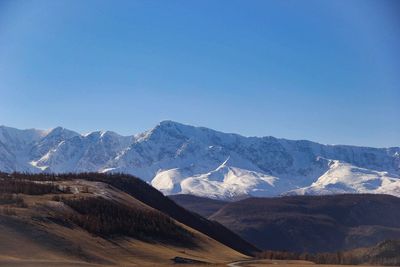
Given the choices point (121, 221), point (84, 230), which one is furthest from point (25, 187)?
point (84, 230)

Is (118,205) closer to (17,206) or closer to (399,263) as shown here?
(17,206)

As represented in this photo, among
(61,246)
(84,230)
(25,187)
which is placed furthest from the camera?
(25,187)

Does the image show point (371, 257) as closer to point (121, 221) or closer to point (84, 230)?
point (121, 221)

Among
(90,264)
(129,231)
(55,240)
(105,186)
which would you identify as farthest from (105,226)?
(105,186)

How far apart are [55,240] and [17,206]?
68.6ft

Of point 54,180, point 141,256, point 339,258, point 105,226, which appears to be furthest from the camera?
point 54,180

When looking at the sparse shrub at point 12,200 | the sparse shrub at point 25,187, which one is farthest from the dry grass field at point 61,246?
the sparse shrub at point 25,187

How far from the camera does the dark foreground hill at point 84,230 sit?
103 m

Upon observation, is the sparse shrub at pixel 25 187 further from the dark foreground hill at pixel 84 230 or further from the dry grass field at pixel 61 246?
the dry grass field at pixel 61 246

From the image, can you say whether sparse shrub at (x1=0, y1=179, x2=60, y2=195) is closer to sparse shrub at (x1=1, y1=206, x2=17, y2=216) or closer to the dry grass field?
the dry grass field

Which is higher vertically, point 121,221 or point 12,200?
point 12,200

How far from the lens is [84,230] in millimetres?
127688

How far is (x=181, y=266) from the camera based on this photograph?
361 ft

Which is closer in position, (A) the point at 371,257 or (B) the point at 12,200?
(B) the point at 12,200
